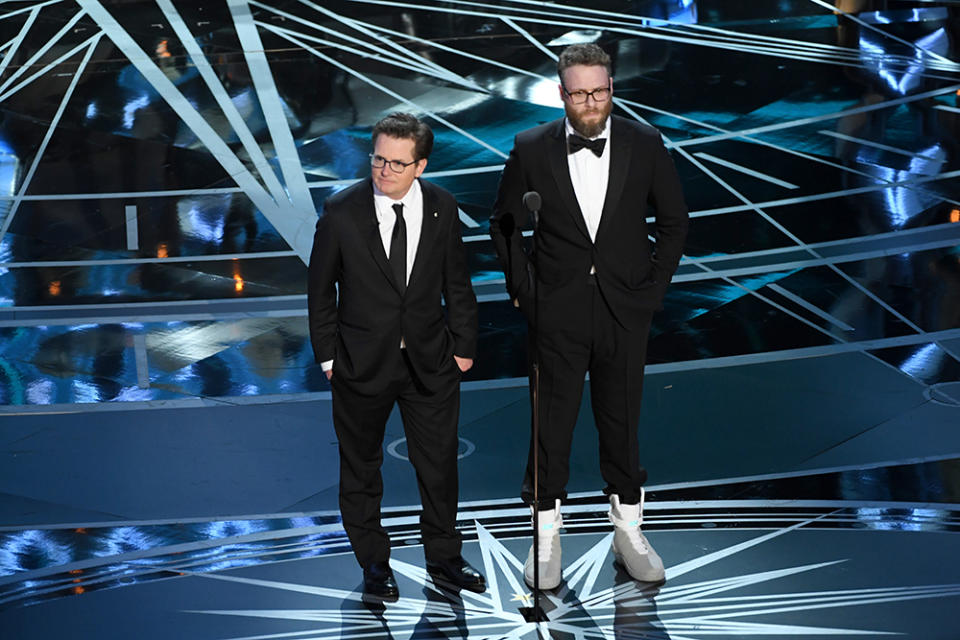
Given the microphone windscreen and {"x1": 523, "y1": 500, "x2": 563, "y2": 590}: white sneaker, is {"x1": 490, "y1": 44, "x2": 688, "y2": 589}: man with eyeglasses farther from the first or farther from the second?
the microphone windscreen

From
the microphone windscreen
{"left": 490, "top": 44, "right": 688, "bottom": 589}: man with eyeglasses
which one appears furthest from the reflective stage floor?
the microphone windscreen

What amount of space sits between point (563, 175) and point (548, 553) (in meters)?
1.38

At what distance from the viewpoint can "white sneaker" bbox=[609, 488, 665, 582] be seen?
4.88 meters

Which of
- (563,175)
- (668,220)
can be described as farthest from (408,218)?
(668,220)

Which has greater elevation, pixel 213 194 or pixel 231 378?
pixel 213 194

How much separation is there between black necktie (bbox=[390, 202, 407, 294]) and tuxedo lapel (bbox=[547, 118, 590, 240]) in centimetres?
55

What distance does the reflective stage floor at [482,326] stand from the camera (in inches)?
194

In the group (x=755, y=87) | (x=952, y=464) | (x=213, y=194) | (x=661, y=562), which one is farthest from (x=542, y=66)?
(x=661, y=562)

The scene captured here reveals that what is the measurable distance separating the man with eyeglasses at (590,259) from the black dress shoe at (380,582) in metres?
0.51

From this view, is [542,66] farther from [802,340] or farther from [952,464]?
[952,464]

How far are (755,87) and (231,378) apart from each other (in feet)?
20.1

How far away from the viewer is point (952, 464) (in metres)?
5.81

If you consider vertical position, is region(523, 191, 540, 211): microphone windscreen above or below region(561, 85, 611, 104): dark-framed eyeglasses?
below

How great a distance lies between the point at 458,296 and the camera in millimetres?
4754
